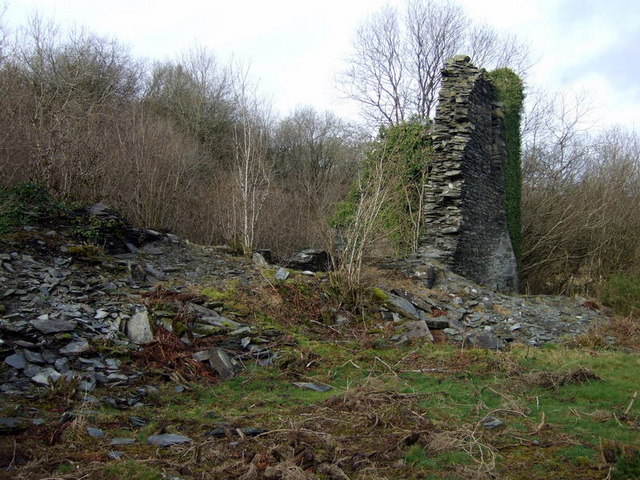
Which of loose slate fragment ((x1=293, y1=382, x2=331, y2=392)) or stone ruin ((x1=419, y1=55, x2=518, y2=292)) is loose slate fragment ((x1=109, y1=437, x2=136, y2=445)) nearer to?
loose slate fragment ((x1=293, y1=382, x2=331, y2=392))

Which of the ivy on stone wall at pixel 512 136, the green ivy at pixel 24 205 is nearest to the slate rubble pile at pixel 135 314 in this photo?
the green ivy at pixel 24 205

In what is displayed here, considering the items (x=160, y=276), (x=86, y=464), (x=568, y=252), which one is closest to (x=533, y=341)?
(x=160, y=276)

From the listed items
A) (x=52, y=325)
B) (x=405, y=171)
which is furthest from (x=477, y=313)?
(x=52, y=325)

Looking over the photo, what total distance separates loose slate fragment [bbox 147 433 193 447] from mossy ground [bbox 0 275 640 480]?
0.33 feet

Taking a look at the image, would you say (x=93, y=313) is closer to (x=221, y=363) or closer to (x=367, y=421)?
(x=221, y=363)

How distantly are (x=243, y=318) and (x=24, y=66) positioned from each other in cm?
1690

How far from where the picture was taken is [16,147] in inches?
451

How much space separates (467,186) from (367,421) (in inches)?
475

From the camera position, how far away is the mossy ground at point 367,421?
391 cm

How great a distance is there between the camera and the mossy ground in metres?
3.91

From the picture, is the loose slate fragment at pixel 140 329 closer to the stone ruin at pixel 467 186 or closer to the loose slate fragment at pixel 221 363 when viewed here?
the loose slate fragment at pixel 221 363

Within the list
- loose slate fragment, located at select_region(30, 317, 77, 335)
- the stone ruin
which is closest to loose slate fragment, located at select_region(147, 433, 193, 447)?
loose slate fragment, located at select_region(30, 317, 77, 335)

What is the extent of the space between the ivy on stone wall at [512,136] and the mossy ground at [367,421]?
1050cm

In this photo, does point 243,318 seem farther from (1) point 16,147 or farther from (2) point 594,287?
(2) point 594,287
